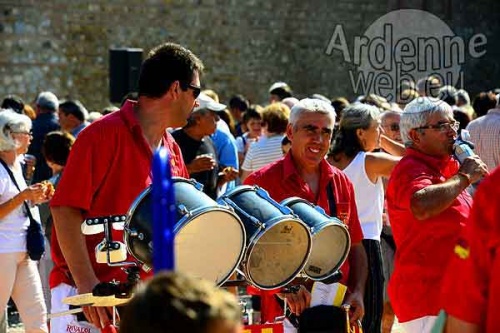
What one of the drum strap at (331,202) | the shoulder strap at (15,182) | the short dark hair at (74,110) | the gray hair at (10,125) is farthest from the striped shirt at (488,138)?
the drum strap at (331,202)

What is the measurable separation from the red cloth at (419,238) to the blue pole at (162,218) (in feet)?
10.1

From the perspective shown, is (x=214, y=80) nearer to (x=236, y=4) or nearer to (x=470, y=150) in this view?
(x=236, y=4)

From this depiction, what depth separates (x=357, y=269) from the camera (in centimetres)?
575

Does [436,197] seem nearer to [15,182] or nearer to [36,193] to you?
[36,193]

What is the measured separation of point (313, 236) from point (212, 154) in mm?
4726

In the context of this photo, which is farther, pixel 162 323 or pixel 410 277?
pixel 410 277

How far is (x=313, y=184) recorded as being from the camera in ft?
19.1

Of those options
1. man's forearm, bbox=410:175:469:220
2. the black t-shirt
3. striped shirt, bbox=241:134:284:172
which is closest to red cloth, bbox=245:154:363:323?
man's forearm, bbox=410:175:469:220

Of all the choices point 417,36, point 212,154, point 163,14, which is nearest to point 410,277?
point 212,154

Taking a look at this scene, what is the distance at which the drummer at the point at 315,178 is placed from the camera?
573cm

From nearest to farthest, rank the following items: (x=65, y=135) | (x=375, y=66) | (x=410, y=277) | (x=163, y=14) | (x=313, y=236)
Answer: (x=313, y=236) < (x=410, y=277) < (x=65, y=135) < (x=375, y=66) < (x=163, y=14)

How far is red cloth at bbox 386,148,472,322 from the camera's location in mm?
5406

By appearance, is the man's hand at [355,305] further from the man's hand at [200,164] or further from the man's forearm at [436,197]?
the man's hand at [200,164]

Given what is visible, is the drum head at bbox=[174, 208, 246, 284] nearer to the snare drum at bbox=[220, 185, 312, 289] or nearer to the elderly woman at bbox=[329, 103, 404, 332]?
the snare drum at bbox=[220, 185, 312, 289]
